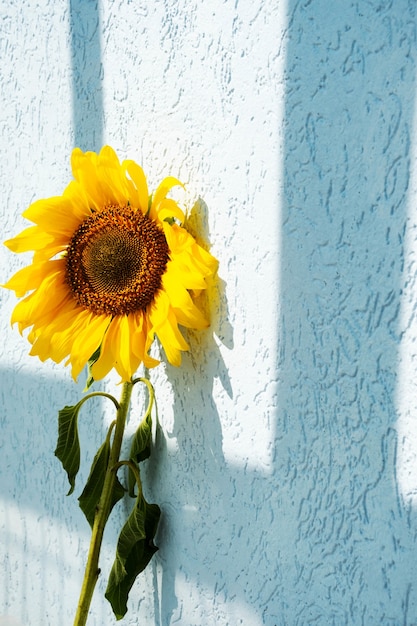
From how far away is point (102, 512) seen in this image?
3.52ft

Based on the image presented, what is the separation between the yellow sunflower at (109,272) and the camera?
963 millimetres

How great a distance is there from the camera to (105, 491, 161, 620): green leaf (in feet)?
3.43

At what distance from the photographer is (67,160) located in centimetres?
127

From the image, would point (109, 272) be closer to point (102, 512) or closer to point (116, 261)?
point (116, 261)

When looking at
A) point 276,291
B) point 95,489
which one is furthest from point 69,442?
point 276,291

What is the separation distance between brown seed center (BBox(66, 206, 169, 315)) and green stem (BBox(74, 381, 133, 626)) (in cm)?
14

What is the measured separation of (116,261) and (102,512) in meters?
0.36

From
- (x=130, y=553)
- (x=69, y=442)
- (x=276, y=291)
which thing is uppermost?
(x=276, y=291)

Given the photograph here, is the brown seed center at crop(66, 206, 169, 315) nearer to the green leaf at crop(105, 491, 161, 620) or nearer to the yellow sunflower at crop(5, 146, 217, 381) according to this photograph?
the yellow sunflower at crop(5, 146, 217, 381)

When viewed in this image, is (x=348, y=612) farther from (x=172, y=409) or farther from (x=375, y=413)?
(x=172, y=409)

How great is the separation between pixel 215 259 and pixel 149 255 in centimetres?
9

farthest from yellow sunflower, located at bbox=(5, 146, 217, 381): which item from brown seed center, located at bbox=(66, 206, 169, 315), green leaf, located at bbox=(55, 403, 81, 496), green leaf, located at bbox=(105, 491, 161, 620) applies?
green leaf, located at bbox=(105, 491, 161, 620)

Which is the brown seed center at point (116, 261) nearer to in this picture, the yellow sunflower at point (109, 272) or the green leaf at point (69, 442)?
the yellow sunflower at point (109, 272)

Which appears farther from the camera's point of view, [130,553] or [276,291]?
[130,553]
